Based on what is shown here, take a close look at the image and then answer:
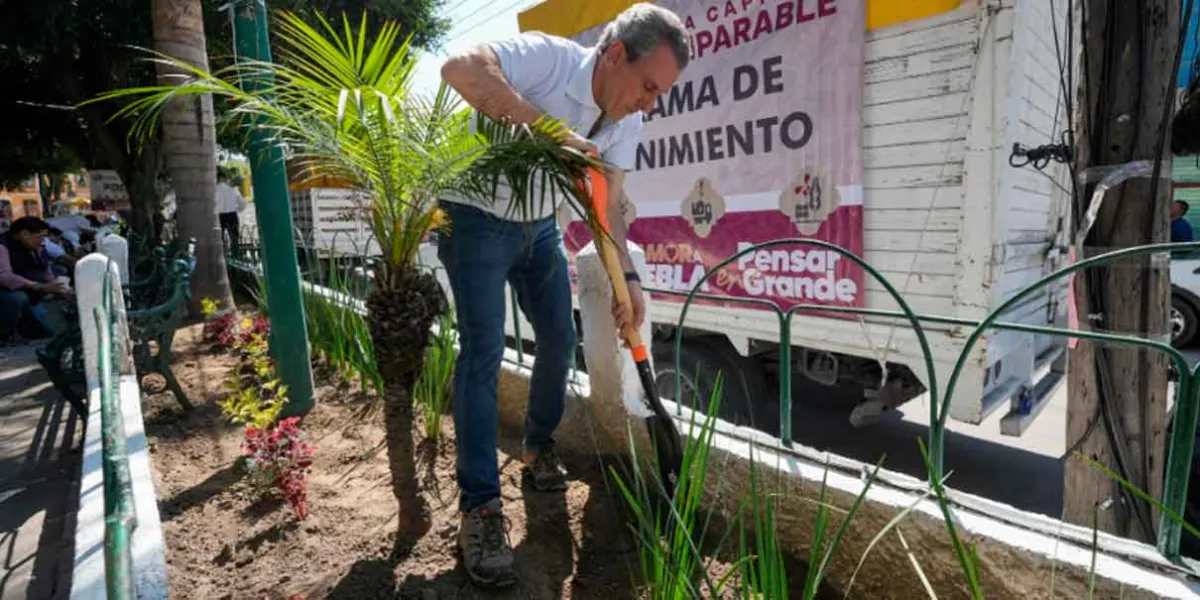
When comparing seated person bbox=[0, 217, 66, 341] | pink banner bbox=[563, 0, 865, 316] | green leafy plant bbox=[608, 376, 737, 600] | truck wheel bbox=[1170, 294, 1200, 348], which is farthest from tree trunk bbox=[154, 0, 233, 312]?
truck wheel bbox=[1170, 294, 1200, 348]

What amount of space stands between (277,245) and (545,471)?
1.97 m

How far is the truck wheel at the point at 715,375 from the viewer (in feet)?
13.1

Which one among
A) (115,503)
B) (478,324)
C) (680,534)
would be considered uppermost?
(478,324)

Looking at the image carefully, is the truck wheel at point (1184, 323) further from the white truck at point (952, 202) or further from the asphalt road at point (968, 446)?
the white truck at point (952, 202)

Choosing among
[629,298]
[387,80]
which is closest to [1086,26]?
[629,298]

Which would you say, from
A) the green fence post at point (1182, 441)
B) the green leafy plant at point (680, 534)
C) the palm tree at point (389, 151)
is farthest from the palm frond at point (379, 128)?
the green fence post at point (1182, 441)

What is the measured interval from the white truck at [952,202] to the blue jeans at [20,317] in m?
7.60

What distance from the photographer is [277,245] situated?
11.3 feet

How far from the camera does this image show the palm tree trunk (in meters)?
2.23

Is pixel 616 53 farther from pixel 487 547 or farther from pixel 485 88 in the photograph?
pixel 487 547

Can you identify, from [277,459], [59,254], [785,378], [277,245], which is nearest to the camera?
[785,378]

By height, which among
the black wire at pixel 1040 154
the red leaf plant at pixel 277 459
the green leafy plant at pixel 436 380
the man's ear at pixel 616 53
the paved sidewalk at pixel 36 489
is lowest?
the paved sidewalk at pixel 36 489

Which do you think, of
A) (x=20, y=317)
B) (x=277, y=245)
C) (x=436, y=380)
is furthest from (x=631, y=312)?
(x=20, y=317)

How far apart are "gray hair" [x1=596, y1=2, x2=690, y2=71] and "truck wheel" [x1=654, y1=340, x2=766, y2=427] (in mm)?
2388
